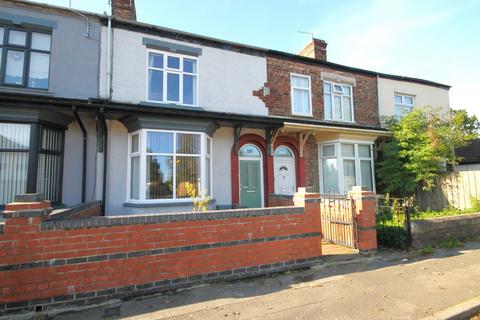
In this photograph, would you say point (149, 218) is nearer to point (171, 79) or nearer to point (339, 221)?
point (339, 221)

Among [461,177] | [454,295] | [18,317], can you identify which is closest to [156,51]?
[18,317]

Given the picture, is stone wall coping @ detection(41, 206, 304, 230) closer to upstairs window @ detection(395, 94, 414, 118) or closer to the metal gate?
the metal gate

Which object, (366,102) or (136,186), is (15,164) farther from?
(366,102)

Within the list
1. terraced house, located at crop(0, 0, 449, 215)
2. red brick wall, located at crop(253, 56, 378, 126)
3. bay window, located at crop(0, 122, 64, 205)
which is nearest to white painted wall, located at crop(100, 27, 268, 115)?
terraced house, located at crop(0, 0, 449, 215)

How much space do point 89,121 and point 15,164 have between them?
2.01 m

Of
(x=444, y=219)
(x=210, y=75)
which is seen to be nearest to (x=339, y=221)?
(x=444, y=219)

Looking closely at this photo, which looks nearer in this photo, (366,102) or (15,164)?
(15,164)

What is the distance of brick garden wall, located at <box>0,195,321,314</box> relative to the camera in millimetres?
3812

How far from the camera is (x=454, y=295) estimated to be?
434cm

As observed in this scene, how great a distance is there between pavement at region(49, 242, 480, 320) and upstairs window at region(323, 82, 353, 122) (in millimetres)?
7514

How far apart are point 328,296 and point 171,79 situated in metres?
7.64

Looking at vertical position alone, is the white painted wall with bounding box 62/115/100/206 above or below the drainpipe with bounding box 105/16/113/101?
below

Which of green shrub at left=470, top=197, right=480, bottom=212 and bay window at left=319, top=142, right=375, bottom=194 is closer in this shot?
green shrub at left=470, top=197, right=480, bottom=212

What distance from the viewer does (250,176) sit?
33.1ft
